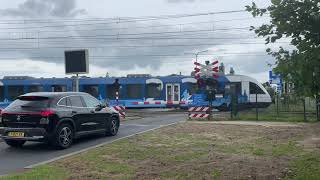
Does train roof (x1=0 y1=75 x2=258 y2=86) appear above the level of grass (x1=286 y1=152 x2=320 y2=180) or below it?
above

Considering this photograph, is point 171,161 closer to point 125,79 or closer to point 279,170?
point 279,170

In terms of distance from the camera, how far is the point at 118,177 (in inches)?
401

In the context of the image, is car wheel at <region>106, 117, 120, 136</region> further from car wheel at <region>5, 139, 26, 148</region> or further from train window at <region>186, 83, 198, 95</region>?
train window at <region>186, 83, 198, 95</region>

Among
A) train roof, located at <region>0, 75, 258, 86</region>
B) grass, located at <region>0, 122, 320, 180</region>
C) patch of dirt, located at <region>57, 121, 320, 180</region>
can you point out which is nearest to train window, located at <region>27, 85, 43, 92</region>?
train roof, located at <region>0, 75, 258, 86</region>

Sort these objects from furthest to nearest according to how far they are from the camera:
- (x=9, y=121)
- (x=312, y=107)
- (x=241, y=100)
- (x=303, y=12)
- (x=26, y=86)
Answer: (x=26, y=86) < (x=241, y=100) < (x=312, y=107) < (x=9, y=121) < (x=303, y=12)

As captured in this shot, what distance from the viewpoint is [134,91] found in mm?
45938

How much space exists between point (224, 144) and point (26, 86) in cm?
3430

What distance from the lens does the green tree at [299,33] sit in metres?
8.88

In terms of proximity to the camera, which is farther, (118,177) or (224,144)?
(224,144)

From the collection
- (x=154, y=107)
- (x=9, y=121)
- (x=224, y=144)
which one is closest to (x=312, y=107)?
(x=154, y=107)

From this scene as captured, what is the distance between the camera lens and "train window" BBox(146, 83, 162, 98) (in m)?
45.5

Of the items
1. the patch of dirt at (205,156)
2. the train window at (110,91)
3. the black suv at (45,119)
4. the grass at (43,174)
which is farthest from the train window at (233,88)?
the grass at (43,174)

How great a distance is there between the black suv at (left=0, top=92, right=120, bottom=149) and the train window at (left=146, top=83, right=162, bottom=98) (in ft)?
93.8

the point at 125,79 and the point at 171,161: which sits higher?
the point at 125,79
